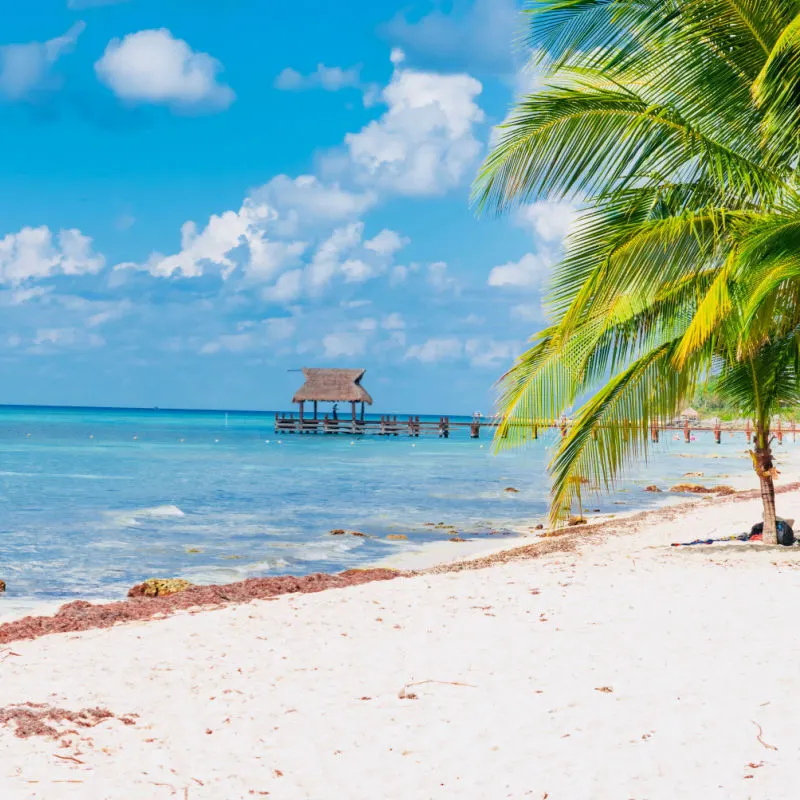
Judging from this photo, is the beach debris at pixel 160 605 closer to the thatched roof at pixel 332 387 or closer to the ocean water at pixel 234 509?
the ocean water at pixel 234 509

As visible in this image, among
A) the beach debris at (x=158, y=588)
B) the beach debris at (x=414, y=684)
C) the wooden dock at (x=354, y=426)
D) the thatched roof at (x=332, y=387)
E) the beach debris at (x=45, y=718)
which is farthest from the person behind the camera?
the wooden dock at (x=354, y=426)

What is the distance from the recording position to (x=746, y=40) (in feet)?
21.8

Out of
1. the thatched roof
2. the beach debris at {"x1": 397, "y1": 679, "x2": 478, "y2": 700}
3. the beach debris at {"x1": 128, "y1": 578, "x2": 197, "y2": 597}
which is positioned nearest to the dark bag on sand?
the beach debris at {"x1": 397, "y1": 679, "x2": 478, "y2": 700}

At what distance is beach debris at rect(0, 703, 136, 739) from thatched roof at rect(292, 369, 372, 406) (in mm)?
56248

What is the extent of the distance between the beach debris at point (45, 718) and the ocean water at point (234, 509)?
189 inches

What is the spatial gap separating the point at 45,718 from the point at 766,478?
23.2 feet

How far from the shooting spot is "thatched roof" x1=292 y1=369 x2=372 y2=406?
60844 millimetres

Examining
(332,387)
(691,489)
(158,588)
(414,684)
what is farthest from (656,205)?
(332,387)

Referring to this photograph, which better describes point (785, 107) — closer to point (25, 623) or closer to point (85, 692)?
point (85, 692)

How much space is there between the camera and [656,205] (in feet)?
24.6

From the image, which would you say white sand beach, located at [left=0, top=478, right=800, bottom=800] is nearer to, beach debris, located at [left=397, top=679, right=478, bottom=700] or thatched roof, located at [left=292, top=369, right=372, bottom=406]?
beach debris, located at [left=397, top=679, right=478, bottom=700]

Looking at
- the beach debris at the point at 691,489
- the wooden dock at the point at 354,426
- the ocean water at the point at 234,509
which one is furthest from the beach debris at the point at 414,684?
the wooden dock at the point at 354,426

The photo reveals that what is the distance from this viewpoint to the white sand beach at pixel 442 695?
3.41 meters

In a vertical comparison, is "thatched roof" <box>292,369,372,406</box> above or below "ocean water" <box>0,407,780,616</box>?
above
